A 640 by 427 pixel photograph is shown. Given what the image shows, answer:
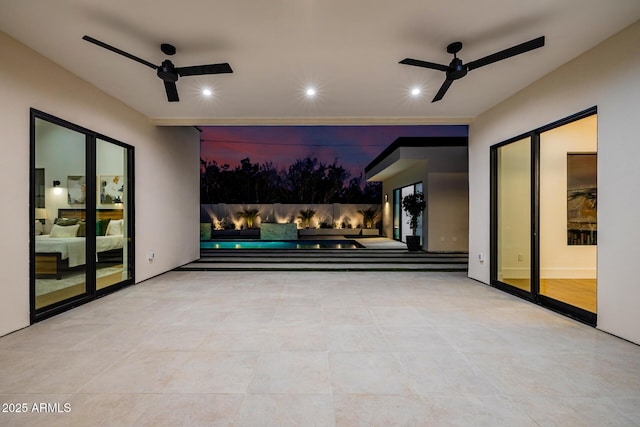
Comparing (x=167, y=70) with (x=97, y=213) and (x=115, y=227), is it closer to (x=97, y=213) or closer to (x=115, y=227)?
(x=97, y=213)

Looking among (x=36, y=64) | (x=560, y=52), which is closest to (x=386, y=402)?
(x=560, y=52)

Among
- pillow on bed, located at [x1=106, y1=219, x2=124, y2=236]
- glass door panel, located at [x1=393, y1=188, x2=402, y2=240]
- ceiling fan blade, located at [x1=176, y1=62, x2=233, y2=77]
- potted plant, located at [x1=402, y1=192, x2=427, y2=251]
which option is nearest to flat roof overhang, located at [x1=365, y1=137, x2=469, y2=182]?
potted plant, located at [x1=402, y1=192, x2=427, y2=251]

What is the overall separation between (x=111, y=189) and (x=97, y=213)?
55 centimetres

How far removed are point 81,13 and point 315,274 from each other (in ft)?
15.9

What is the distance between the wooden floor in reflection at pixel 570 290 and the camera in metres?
3.92

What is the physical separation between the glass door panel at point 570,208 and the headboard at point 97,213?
693 cm

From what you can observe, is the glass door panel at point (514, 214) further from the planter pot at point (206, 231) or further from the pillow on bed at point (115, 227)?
the planter pot at point (206, 231)

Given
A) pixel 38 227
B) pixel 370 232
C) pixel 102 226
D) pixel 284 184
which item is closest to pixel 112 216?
pixel 102 226

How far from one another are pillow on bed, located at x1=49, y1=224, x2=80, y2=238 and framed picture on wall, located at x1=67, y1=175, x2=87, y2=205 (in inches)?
12.7

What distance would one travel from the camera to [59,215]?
400 centimetres

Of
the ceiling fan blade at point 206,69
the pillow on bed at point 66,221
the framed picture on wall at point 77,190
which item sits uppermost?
the ceiling fan blade at point 206,69

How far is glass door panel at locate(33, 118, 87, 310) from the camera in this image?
11.6ft

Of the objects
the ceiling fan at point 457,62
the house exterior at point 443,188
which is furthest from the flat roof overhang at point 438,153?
the ceiling fan at point 457,62

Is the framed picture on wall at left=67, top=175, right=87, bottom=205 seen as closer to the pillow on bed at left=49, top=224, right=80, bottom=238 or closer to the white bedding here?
the pillow on bed at left=49, top=224, right=80, bottom=238
